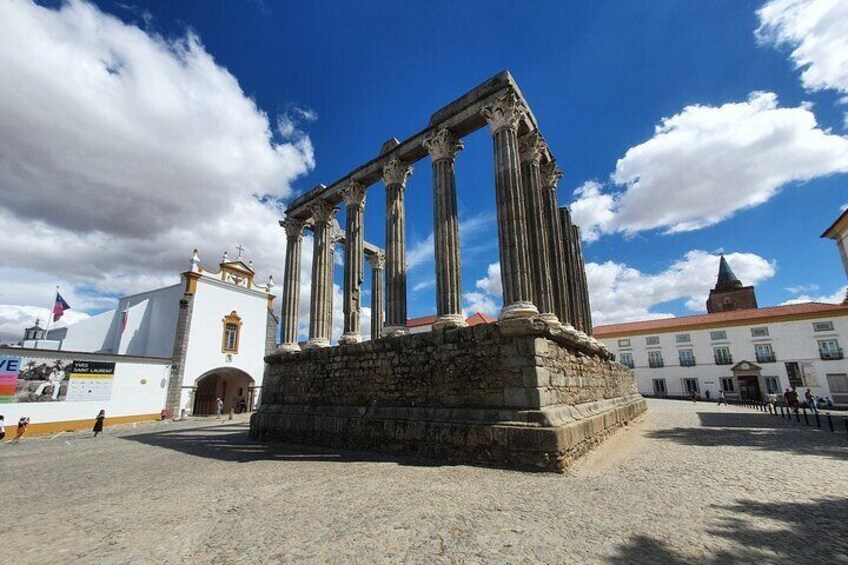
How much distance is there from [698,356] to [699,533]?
40.1m

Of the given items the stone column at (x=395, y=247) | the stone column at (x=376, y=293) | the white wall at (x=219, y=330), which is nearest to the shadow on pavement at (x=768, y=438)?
the stone column at (x=395, y=247)

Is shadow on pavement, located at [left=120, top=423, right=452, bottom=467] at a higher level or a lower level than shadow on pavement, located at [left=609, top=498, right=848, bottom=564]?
lower

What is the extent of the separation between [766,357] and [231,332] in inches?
1722

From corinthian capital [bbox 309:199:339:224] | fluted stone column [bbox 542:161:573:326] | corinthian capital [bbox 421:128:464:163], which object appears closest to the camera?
corinthian capital [bbox 421:128:464:163]

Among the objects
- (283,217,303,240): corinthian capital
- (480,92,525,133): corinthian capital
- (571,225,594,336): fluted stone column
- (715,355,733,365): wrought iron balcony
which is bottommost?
(715,355,733,365): wrought iron balcony

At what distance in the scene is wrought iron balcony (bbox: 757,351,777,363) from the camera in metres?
32.8

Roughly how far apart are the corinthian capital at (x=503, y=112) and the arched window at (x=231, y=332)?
21527mm

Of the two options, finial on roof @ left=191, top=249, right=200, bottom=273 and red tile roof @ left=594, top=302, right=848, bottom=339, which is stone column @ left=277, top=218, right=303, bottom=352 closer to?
finial on roof @ left=191, top=249, right=200, bottom=273

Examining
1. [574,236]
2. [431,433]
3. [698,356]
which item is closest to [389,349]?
[431,433]

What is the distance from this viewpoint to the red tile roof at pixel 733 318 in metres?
32.1

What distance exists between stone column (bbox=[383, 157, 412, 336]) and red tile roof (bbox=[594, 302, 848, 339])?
36.8 metres

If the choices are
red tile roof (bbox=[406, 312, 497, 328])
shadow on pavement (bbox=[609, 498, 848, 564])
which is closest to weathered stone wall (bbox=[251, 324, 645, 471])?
shadow on pavement (bbox=[609, 498, 848, 564])

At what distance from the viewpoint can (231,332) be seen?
2441 cm

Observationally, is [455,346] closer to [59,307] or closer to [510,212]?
[510,212]
